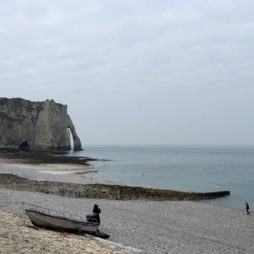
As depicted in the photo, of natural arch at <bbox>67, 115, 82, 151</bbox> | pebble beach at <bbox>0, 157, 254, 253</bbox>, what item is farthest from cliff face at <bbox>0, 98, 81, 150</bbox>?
pebble beach at <bbox>0, 157, 254, 253</bbox>

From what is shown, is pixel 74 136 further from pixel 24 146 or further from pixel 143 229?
pixel 143 229

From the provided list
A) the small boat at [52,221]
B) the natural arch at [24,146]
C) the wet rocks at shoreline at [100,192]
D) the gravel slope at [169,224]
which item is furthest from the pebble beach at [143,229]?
the natural arch at [24,146]

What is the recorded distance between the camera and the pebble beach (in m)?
14.8

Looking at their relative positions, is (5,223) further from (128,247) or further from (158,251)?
(158,251)

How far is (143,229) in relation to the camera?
2258 cm

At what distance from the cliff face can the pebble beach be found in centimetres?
9831

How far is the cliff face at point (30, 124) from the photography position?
12850 centimetres

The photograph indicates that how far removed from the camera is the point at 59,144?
14588 centimetres

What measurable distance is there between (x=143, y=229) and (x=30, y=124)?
11491 cm

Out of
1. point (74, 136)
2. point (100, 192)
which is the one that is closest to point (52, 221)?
point (100, 192)

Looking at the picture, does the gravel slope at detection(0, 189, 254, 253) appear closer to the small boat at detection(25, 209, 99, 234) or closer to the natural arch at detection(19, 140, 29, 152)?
the small boat at detection(25, 209, 99, 234)

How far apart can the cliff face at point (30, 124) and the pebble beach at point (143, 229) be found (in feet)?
323

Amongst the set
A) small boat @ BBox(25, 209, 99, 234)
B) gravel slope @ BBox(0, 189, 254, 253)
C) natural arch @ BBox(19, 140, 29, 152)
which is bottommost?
gravel slope @ BBox(0, 189, 254, 253)

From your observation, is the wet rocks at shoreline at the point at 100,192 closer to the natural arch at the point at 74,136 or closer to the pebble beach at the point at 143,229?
the pebble beach at the point at 143,229
